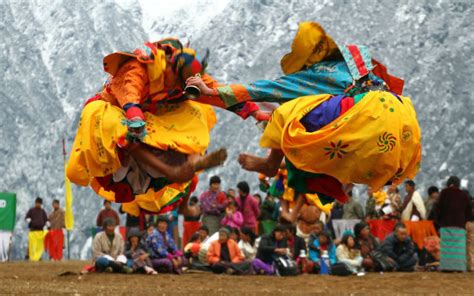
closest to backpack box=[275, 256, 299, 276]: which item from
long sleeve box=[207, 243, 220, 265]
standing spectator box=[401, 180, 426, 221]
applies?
long sleeve box=[207, 243, 220, 265]

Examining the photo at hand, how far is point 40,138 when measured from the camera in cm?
6075

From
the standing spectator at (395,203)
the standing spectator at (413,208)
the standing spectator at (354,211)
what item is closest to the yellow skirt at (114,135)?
the standing spectator at (413,208)

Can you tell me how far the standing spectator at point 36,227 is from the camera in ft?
68.1

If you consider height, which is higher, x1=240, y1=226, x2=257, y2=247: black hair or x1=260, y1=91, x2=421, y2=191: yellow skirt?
x1=260, y1=91, x2=421, y2=191: yellow skirt

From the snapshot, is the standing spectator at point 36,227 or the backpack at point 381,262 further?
the standing spectator at point 36,227

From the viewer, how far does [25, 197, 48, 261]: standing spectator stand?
20766 millimetres

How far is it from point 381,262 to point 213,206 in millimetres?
2890

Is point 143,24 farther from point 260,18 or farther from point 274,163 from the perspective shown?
point 274,163

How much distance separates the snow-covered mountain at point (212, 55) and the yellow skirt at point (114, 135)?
4480cm

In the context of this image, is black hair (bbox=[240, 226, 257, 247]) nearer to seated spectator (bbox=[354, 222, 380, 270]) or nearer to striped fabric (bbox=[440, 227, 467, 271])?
seated spectator (bbox=[354, 222, 380, 270])

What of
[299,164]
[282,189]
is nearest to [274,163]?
[299,164]

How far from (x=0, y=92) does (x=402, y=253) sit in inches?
1962

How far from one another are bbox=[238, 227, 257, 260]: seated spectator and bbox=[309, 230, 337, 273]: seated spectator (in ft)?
2.96

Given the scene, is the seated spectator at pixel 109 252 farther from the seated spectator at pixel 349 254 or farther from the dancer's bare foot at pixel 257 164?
the dancer's bare foot at pixel 257 164
